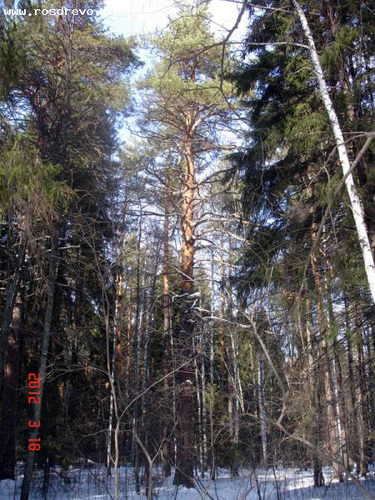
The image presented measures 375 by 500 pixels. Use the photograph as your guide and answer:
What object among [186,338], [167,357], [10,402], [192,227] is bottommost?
[10,402]

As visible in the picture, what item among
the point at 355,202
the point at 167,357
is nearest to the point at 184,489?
the point at 167,357

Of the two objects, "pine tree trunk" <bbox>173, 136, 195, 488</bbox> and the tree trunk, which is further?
the tree trunk

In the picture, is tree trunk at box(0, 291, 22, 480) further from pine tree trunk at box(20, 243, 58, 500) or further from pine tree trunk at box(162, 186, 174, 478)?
pine tree trunk at box(162, 186, 174, 478)

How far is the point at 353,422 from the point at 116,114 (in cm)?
844

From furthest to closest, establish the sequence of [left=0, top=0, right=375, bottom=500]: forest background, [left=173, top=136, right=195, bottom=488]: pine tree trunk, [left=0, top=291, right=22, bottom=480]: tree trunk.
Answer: [left=0, top=291, right=22, bottom=480]: tree trunk → [left=173, top=136, right=195, bottom=488]: pine tree trunk → [left=0, top=0, right=375, bottom=500]: forest background

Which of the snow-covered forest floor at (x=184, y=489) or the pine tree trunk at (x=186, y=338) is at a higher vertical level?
the pine tree trunk at (x=186, y=338)

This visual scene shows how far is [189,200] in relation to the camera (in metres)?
12.3

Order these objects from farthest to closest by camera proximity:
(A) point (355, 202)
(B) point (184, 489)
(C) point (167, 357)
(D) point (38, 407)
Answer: (C) point (167, 357) → (B) point (184, 489) → (D) point (38, 407) → (A) point (355, 202)

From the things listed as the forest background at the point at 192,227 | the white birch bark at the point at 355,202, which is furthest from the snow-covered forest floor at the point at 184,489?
the white birch bark at the point at 355,202

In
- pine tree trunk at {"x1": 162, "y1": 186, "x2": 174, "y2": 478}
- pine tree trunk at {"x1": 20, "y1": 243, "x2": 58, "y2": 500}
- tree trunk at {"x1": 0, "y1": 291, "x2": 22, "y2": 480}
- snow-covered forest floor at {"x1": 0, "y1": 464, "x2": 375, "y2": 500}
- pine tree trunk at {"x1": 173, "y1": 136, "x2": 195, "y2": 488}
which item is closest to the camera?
pine tree trunk at {"x1": 20, "y1": 243, "x2": 58, "y2": 500}

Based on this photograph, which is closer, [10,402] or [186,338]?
[186,338]

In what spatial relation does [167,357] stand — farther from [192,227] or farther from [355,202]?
[355,202]

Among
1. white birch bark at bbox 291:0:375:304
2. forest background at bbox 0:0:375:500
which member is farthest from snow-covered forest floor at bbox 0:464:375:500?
white birch bark at bbox 291:0:375:304

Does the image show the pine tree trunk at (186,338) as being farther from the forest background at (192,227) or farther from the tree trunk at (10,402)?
the tree trunk at (10,402)
